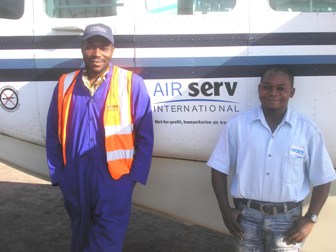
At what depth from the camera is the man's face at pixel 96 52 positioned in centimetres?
266

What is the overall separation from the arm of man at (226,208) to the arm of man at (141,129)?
1.33ft

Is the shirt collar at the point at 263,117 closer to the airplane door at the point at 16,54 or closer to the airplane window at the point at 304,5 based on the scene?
the airplane window at the point at 304,5

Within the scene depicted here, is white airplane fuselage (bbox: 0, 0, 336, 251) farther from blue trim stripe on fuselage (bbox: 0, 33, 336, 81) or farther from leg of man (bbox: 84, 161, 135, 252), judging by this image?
leg of man (bbox: 84, 161, 135, 252)

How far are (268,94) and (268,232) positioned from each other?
0.69 m

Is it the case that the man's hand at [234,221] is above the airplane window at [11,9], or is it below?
below

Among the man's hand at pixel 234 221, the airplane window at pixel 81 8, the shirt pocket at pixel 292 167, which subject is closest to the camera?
the shirt pocket at pixel 292 167

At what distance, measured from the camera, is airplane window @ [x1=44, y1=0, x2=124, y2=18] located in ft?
9.59

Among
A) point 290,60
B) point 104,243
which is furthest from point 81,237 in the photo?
point 290,60

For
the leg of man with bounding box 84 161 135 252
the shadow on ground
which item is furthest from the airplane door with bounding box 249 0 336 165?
the shadow on ground

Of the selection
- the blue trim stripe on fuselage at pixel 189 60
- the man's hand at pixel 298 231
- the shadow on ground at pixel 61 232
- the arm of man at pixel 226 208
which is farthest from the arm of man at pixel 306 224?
the shadow on ground at pixel 61 232

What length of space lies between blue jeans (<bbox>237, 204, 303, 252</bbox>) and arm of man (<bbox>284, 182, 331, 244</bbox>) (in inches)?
1.0

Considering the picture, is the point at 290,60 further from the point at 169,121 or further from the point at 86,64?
the point at 86,64

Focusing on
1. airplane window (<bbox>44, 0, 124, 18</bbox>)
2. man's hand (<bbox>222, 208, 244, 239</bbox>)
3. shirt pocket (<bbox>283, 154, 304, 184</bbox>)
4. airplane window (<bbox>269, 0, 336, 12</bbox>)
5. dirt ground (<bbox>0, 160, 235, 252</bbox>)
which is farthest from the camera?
dirt ground (<bbox>0, 160, 235, 252</bbox>)

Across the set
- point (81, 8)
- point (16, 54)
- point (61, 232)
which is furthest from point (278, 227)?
point (61, 232)
